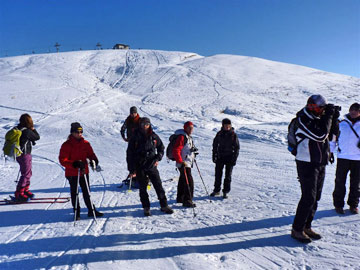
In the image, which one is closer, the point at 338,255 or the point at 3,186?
the point at 338,255

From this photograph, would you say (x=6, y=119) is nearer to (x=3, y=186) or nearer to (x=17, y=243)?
(x=3, y=186)

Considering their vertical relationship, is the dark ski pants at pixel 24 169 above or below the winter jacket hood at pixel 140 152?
below

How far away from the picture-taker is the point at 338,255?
381 cm

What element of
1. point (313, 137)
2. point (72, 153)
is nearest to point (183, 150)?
point (72, 153)

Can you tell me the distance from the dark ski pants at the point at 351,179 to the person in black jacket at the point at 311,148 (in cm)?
134

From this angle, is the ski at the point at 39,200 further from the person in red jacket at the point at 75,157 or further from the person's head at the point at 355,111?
the person's head at the point at 355,111

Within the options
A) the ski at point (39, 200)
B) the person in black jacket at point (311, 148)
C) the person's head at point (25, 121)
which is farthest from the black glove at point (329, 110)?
the person's head at point (25, 121)

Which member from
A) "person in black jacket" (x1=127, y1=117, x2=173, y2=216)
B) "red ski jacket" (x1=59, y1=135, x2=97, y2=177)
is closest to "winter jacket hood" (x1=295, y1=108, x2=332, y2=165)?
"person in black jacket" (x1=127, y1=117, x2=173, y2=216)

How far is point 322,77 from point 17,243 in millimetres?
37887

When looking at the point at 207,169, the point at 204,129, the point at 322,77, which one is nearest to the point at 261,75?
the point at 322,77

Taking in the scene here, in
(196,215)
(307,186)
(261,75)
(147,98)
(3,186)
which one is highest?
(261,75)

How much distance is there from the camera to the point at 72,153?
5.23 meters

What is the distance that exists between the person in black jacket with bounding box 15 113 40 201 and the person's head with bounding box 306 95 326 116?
6.15 m

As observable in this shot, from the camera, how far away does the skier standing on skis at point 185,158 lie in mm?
5636
